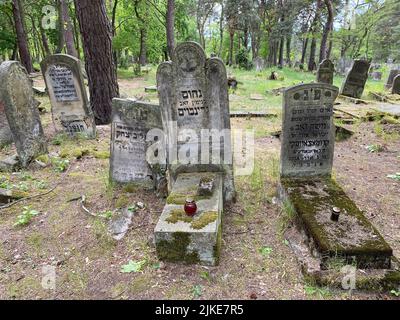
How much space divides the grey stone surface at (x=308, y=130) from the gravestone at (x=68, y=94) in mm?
4734

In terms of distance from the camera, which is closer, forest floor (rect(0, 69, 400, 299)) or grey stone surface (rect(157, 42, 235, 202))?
forest floor (rect(0, 69, 400, 299))

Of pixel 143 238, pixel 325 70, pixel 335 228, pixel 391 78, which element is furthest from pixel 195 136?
pixel 391 78

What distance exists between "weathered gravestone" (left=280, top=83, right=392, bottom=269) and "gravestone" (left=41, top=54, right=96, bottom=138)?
474 centimetres

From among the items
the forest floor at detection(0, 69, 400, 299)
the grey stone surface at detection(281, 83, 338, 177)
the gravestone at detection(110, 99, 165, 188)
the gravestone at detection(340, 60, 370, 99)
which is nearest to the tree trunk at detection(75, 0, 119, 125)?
the forest floor at detection(0, 69, 400, 299)

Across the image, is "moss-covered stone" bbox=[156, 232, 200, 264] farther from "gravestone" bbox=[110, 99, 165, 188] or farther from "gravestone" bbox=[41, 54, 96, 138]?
"gravestone" bbox=[41, 54, 96, 138]

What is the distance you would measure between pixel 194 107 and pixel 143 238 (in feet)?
5.81

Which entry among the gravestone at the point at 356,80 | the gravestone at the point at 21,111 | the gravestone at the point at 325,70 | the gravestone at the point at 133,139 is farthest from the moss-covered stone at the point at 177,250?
the gravestone at the point at 356,80

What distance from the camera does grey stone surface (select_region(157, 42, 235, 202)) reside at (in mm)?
3797

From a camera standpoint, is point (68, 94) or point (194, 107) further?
point (68, 94)

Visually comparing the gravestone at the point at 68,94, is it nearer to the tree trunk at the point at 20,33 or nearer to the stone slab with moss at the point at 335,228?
the stone slab with moss at the point at 335,228

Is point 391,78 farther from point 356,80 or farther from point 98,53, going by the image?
point 98,53

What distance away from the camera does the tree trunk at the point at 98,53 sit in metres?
6.85

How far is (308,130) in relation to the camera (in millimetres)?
4148

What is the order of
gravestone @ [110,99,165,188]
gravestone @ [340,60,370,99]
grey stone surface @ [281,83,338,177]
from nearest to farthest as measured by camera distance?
grey stone surface @ [281,83,338,177]
gravestone @ [110,99,165,188]
gravestone @ [340,60,370,99]
